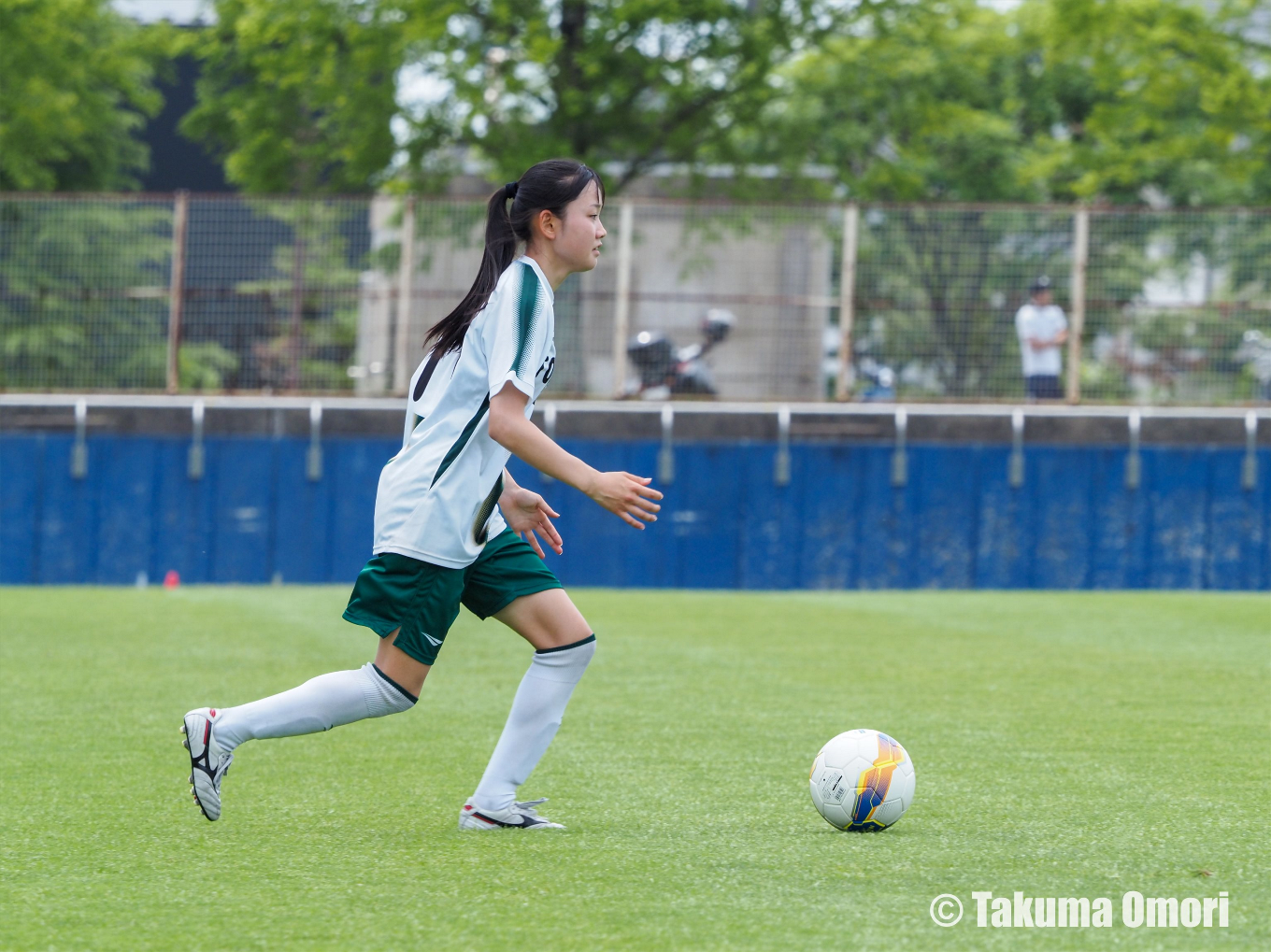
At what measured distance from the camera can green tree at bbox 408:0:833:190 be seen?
23812 millimetres

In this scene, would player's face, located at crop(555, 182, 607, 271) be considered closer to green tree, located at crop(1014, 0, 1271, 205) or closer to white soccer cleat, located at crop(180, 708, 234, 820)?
white soccer cleat, located at crop(180, 708, 234, 820)

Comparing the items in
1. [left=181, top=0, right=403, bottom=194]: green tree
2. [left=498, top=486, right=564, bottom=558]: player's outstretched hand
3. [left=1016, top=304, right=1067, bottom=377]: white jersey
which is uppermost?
[left=181, top=0, right=403, bottom=194]: green tree

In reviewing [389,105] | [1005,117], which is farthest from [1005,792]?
[1005,117]

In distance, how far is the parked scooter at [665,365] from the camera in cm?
1981

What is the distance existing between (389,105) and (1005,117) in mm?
20508

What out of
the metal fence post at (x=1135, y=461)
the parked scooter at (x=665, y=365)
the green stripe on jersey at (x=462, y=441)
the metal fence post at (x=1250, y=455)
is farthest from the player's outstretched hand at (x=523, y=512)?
the metal fence post at (x=1250, y=455)

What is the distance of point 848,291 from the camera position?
1956cm

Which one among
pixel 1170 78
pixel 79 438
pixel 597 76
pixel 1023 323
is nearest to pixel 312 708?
pixel 1023 323

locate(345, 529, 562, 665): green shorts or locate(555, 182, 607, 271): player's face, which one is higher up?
locate(555, 182, 607, 271): player's face

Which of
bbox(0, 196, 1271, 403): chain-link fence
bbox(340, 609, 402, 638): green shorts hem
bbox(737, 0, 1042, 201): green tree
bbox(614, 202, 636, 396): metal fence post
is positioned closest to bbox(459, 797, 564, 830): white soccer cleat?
bbox(340, 609, 402, 638): green shorts hem

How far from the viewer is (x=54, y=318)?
64.8ft

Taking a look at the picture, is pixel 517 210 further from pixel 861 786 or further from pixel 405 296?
pixel 405 296

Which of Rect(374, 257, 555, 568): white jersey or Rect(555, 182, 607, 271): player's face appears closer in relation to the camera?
Rect(374, 257, 555, 568): white jersey

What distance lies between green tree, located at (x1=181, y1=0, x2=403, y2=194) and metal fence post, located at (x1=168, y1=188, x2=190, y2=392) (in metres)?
4.84
